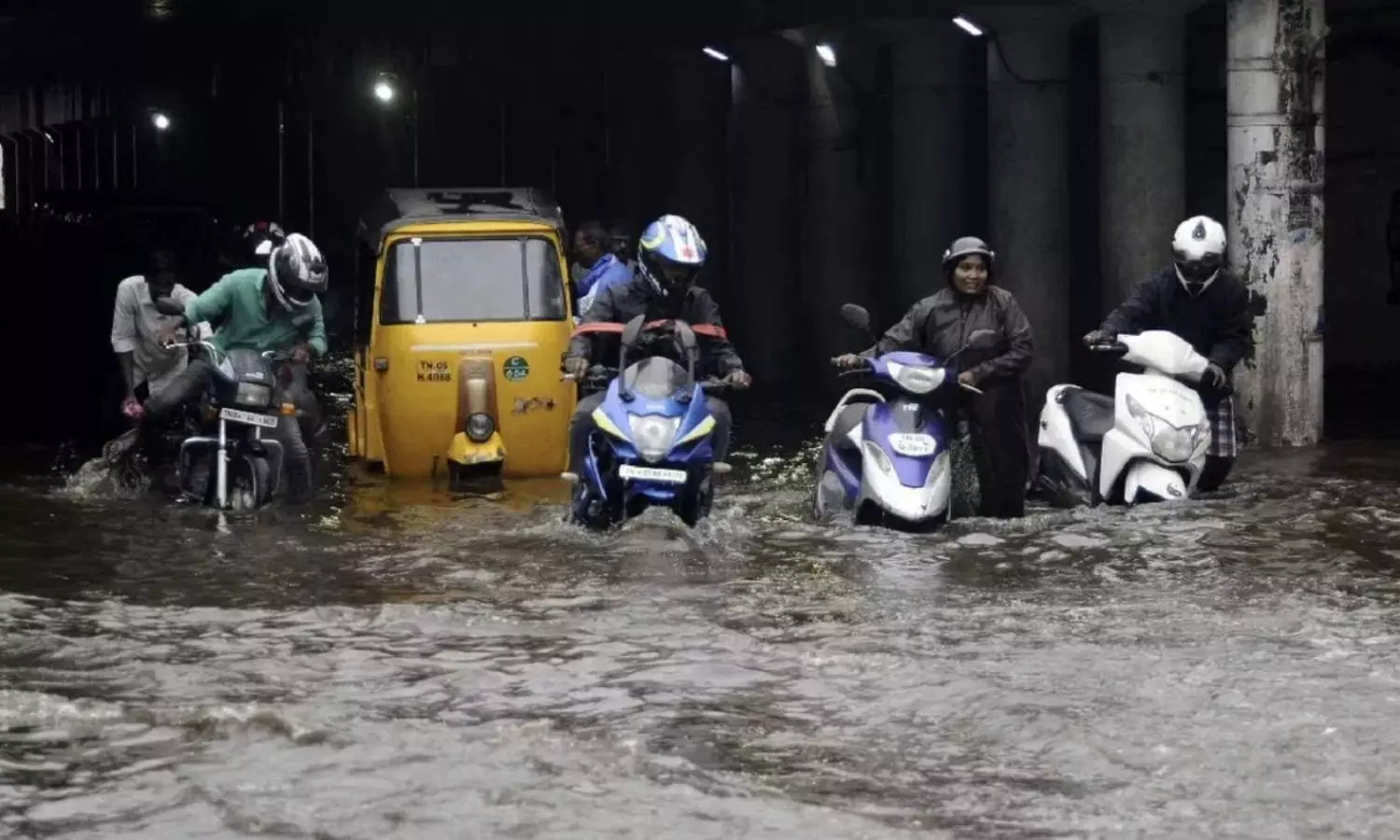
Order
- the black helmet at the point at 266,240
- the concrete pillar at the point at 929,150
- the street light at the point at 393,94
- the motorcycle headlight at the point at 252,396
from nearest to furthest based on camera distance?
1. the motorcycle headlight at the point at 252,396
2. the black helmet at the point at 266,240
3. the concrete pillar at the point at 929,150
4. the street light at the point at 393,94

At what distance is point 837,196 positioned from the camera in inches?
984

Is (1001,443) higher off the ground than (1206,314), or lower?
lower

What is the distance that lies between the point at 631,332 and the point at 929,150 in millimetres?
12225

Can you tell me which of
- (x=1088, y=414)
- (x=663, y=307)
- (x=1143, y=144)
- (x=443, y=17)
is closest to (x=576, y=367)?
(x=663, y=307)

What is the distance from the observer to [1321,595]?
Answer: 998 centimetres

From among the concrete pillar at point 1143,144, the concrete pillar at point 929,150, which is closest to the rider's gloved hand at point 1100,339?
the concrete pillar at point 1143,144

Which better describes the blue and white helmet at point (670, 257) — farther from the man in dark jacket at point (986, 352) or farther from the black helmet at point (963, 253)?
the black helmet at point (963, 253)

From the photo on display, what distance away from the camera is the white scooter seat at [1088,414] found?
12.5m

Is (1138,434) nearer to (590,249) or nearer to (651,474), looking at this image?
(651,474)

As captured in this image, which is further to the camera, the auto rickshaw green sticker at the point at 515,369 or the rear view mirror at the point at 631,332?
the auto rickshaw green sticker at the point at 515,369

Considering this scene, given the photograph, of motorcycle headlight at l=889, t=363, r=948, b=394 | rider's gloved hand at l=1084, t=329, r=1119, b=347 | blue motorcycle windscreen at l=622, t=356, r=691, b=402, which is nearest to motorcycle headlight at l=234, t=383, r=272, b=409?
blue motorcycle windscreen at l=622, t=356, r=691, b=402

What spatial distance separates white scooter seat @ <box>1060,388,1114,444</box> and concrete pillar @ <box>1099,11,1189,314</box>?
642 cm

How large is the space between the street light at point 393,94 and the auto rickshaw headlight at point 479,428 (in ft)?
81.9

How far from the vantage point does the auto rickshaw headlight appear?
49.4 ft
